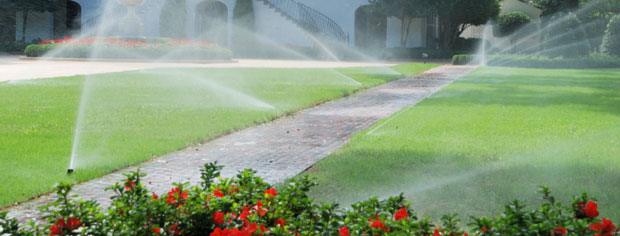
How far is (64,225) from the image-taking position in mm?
2748

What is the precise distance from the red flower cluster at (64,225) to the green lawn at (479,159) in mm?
2203

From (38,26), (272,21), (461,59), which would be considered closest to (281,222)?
(461,59)

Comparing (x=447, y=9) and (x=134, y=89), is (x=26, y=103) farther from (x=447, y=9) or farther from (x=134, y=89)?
(x=447, y=9)

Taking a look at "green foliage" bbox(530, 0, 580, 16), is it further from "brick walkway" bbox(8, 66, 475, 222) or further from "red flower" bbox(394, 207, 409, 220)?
"red flower" bbox(394, 207, 409, 220)

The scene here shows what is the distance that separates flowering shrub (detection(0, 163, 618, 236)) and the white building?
1167 inches

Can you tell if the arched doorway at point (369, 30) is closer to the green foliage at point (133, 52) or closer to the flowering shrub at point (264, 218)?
the green foliage at point (133, 52)

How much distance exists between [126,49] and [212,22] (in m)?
12.3

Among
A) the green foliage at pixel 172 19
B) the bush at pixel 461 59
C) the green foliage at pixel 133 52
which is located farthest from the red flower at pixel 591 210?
the green foliage at pixel 172 19

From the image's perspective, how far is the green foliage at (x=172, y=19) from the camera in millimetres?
33906

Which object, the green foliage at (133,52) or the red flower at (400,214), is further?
the green foliage at (133,52)

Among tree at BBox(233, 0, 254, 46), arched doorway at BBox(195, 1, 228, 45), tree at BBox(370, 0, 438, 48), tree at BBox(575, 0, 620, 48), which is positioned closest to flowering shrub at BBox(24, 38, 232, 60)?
tree at BBox(233, 0, 254, 46)

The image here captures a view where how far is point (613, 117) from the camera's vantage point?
31.9 feet


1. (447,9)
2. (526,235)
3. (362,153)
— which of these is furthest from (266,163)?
(447,9)

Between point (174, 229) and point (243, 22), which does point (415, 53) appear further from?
point (174, 229)
